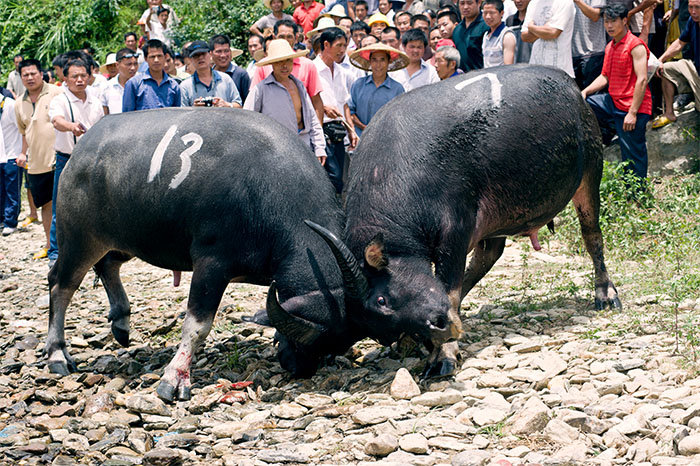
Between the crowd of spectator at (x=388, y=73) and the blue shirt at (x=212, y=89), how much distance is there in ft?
0.05

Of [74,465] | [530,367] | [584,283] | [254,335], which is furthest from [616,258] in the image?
[74,465]

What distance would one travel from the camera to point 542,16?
30.3 ft

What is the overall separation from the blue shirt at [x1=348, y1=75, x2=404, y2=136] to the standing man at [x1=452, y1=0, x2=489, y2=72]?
6.59ft

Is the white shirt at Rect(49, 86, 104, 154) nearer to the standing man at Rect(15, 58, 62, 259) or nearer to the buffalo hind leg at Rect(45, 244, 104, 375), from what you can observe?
the standing man at Rect(15, 58, 62, 259)

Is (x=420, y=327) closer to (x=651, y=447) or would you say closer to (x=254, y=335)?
(x=651, y=447)

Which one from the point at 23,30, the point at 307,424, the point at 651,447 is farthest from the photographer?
the point at 23,30

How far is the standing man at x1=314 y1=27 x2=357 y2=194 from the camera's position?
8.89 meters

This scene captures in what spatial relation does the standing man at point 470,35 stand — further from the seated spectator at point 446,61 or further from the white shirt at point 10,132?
the white shirt at point 10,132

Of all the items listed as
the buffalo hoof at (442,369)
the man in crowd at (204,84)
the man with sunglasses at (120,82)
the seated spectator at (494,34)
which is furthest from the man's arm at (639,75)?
the man with sunglasses at (120,82)

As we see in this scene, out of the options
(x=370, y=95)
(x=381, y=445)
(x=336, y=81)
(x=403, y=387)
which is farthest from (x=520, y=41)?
(x=381, y=445)

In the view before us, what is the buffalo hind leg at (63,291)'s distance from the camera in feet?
21.1

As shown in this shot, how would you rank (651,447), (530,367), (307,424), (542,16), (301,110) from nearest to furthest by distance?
1. (651,447)
2. (307,424)
3. (530,367)
4. (301,110)
5. (542,16)

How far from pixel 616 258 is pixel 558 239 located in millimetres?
1218

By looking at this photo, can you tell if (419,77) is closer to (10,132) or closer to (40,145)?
(40,145)
